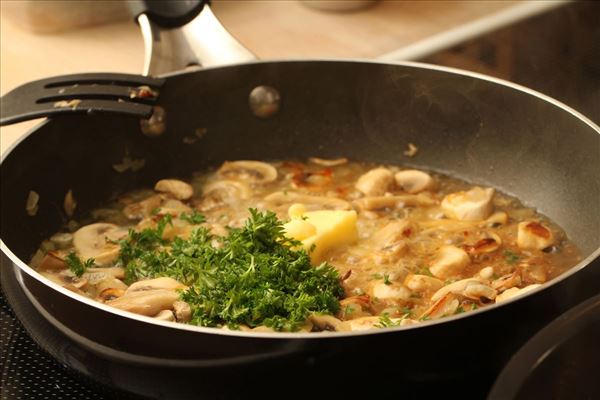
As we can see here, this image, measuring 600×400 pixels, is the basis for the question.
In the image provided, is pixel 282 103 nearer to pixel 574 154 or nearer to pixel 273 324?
pixel 574 154

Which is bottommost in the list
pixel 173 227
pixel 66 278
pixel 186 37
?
pixel 66 278

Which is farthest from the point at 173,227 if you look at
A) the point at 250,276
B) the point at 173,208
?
the point at 250,276

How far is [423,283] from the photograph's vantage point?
1.54 metres

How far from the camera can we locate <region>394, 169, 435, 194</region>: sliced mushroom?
6.20 ft

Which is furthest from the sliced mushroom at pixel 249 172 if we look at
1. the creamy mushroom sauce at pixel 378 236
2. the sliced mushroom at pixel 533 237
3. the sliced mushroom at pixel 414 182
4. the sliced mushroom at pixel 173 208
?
the sliced mushroom at pixel 533 237

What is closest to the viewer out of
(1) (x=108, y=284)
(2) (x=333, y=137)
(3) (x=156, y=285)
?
(3) (x=156, y=285)

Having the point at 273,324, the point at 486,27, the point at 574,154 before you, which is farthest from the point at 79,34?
the point at 273,324

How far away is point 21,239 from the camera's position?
5.65 feet

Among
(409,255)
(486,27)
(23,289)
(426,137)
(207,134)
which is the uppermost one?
(486,27)

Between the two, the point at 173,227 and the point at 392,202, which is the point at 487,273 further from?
the point at 173,227

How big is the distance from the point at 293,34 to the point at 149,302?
1428 millimetres

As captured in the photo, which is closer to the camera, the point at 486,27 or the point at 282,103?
the point at 282,103

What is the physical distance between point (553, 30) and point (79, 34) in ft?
3.90

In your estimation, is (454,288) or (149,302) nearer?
(149,302)
